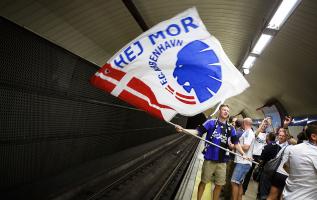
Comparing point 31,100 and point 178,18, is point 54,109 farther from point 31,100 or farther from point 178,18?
point 178,18

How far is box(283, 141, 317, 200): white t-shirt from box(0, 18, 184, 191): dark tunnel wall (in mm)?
3869

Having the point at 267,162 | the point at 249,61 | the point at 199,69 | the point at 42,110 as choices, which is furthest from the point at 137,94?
the point at 249,61

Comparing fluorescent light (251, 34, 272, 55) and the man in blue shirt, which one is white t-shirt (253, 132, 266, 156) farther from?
fluorescent light (251, 34, 272, 55)

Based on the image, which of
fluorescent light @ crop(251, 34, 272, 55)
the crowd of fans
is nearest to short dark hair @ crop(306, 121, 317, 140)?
the crowd of fans

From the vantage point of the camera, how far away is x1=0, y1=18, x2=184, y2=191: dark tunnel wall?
4.70m

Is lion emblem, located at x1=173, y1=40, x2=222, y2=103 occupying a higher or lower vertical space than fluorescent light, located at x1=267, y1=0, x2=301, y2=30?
lower

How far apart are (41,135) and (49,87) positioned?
82cm

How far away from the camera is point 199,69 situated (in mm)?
4594

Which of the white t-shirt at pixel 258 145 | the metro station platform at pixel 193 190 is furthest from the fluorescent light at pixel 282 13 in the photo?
the metro station platform at pixel 193 190

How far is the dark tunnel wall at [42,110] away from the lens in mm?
4695

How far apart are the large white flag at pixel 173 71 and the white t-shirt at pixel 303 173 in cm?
112

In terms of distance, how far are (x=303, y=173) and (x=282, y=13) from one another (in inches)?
274

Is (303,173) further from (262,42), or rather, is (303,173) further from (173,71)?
(262,42)

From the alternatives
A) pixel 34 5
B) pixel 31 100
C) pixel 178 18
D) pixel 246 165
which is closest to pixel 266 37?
pixel 246 165
